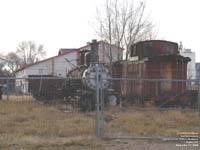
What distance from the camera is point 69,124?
1281 centimetres

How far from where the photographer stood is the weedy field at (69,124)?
430 inches

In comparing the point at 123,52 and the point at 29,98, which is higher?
the point at 123,52

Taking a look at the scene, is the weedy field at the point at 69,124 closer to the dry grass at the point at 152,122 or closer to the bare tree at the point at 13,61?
the dry grass at the point at 152,122

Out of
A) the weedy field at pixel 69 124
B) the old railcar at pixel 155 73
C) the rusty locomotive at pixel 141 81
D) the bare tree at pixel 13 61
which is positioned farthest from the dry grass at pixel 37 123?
the bare tree at pixel 13 61

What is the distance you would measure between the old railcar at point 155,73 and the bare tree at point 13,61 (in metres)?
78.3

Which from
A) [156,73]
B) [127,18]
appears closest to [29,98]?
[156,73]

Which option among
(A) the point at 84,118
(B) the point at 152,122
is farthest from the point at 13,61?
(B) the point at 152,122

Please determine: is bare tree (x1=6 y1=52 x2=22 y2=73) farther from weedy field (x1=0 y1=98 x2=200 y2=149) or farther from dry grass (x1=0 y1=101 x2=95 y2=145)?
dry grass (x1=0 y1=101 x2=95 y2=145)

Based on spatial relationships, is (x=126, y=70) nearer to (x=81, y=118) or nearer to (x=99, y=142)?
(x=81, y=118)

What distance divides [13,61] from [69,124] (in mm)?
95028

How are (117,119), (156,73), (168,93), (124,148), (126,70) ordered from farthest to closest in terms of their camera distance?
(126,70), (156,73), (168,93), (117,119), (124,148)

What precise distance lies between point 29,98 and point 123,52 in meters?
24.1

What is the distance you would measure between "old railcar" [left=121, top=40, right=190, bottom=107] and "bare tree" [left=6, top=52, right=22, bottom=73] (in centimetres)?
7834

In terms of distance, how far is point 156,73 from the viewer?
2389 centimetres
